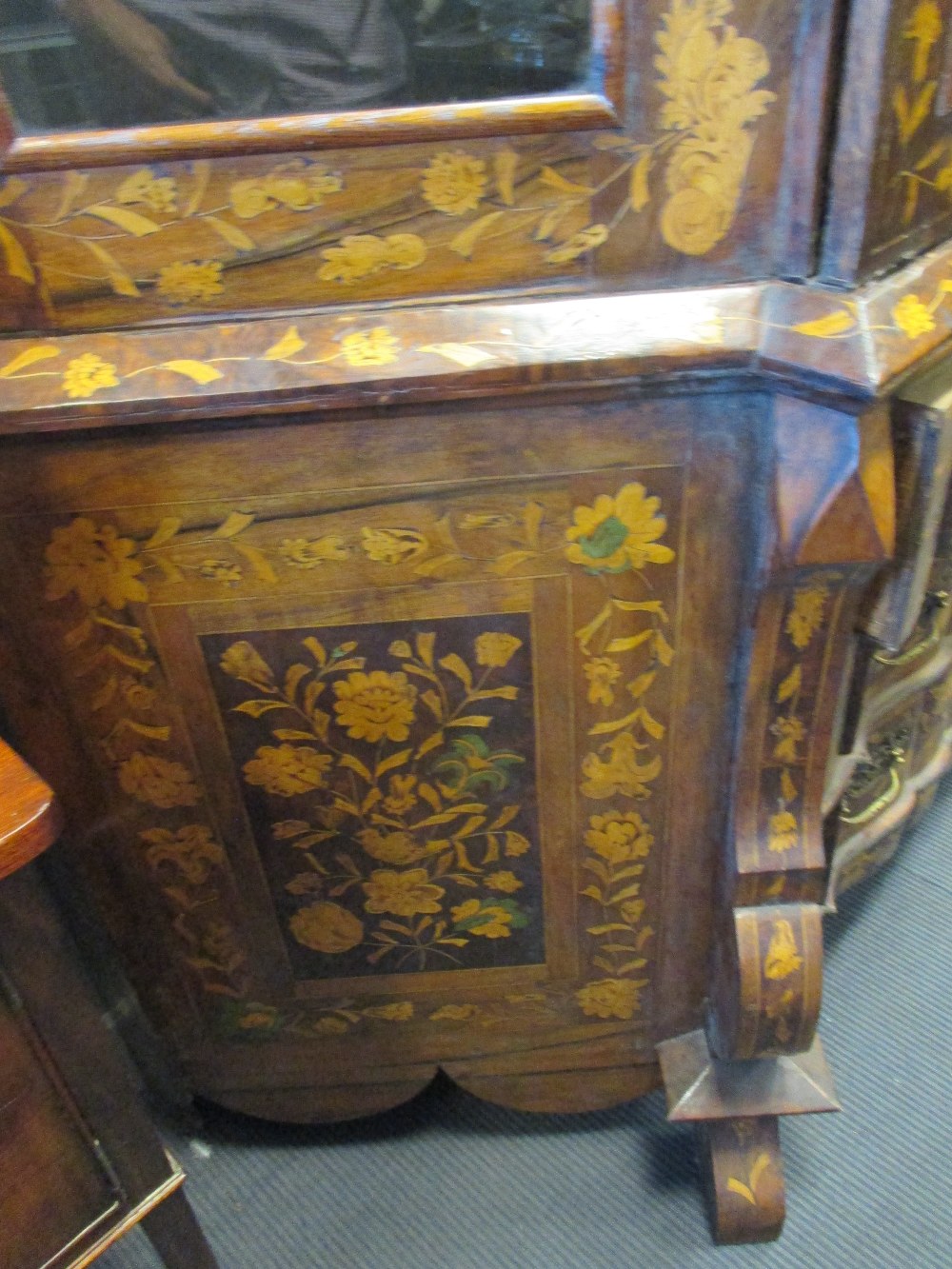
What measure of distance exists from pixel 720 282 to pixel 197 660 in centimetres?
45

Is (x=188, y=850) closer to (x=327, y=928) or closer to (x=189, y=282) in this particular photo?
(x=327, y=928)

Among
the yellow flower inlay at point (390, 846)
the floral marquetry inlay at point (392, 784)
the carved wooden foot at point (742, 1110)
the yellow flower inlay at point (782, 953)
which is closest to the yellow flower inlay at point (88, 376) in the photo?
the floral marquetry inlay at point (392, 784)

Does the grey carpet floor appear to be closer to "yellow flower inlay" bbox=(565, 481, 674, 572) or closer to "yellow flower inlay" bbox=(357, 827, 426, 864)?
"yellow flower inlay" bbox=(357, 827, 426, 864)

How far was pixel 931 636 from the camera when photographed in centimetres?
104

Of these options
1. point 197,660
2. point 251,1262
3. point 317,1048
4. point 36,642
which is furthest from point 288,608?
point 251,1262

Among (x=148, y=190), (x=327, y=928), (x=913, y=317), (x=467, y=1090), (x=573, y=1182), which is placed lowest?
(x=573, y=1182)

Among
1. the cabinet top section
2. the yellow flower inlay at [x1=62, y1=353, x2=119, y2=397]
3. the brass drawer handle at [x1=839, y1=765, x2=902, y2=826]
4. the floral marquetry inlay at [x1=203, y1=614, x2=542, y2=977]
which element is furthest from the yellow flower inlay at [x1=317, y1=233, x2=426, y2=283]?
the brass drawer handle at [x1=839, y1=765, x2=902, y2=826]

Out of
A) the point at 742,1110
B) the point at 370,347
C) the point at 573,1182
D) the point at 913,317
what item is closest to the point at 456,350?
the point at 370,347

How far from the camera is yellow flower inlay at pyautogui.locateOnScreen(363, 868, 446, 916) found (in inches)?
35.5

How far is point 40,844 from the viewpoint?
55 centimetres

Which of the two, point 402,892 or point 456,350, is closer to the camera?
point 456,350

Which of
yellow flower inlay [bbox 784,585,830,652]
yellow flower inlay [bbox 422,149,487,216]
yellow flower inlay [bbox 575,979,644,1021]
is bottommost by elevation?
yellow flower inlay [bbox 575,979,644,1021]

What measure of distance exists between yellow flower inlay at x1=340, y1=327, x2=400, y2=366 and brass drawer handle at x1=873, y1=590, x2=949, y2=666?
0.56 metres

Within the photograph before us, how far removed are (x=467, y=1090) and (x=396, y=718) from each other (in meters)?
0.50
